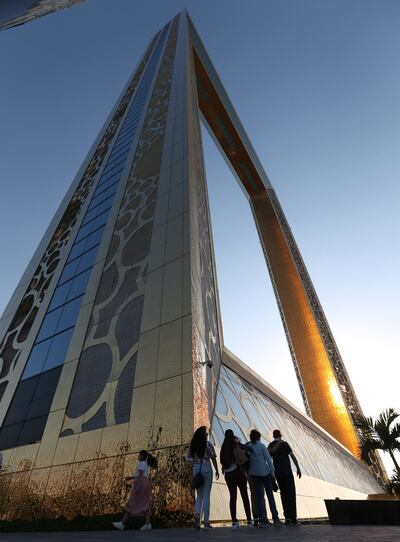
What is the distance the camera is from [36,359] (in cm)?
1026

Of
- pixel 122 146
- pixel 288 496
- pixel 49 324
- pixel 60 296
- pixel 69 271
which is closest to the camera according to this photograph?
pixel 288 496

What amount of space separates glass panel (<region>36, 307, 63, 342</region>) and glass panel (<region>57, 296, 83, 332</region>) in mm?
245

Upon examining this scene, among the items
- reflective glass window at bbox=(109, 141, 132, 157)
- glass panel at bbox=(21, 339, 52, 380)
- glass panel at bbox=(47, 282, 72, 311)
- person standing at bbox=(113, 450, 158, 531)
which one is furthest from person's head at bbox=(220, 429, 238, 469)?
reflective glass window at bbox=(109, 141, 132, 157)

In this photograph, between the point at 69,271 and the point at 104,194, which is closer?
the point at 69,271

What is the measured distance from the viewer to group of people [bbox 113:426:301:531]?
4.71 meters

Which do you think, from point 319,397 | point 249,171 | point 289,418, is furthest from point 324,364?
point 249,171

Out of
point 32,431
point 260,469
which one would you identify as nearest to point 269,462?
point 260,469

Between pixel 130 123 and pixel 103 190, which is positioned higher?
pixel 130 123

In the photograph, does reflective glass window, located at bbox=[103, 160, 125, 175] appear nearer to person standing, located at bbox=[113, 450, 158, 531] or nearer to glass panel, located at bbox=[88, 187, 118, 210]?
glass panel, located at bbox=[88, 187, 118, 210]

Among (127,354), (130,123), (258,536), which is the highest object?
(130,123)

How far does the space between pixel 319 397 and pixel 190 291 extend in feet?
81.5

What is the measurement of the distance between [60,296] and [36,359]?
7.81 ft

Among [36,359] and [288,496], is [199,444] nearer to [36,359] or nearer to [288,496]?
[288,496]

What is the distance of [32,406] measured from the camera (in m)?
8.89
